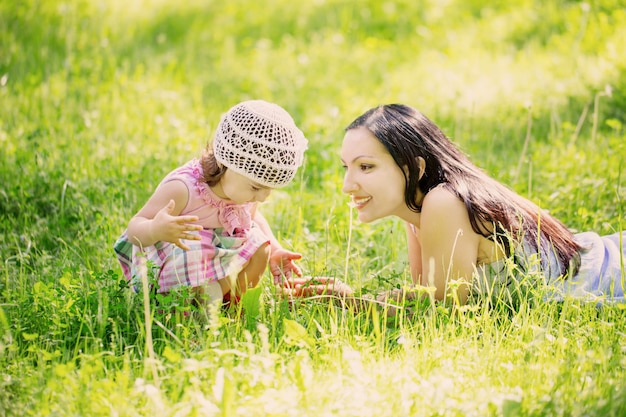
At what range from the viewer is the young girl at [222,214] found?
10.6ft

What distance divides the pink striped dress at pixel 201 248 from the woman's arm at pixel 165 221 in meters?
0.05

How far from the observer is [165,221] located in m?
3.14

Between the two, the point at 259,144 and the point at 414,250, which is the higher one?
the point at 259,144

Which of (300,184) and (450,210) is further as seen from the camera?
(300,184)

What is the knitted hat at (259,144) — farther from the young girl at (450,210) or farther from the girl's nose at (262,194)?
the young girl at (450,210)

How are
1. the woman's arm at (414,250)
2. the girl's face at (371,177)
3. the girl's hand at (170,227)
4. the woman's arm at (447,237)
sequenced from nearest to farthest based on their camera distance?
the girl's hand at (170,227), the woman's arm at (447,237), the girl's face at (371,177), the woman's arm at (414,250)

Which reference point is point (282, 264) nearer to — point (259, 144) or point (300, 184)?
point (259, 144)

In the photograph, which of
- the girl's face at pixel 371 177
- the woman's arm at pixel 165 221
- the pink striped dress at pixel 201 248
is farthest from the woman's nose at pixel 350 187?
the woman's arm at pixel 165 221

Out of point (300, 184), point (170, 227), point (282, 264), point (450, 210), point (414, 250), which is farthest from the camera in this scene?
point (300, 184)

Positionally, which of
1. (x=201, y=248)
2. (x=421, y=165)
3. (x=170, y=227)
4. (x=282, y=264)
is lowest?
(x=282, y=264)

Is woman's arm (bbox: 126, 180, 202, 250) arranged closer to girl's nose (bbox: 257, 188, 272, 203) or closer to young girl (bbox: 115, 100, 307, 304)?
young girl (bbox: 115, 100, 307, 304)

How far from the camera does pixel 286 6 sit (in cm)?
866

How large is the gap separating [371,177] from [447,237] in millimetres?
431

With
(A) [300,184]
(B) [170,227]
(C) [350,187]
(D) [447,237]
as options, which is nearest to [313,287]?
(C) [350,187]
